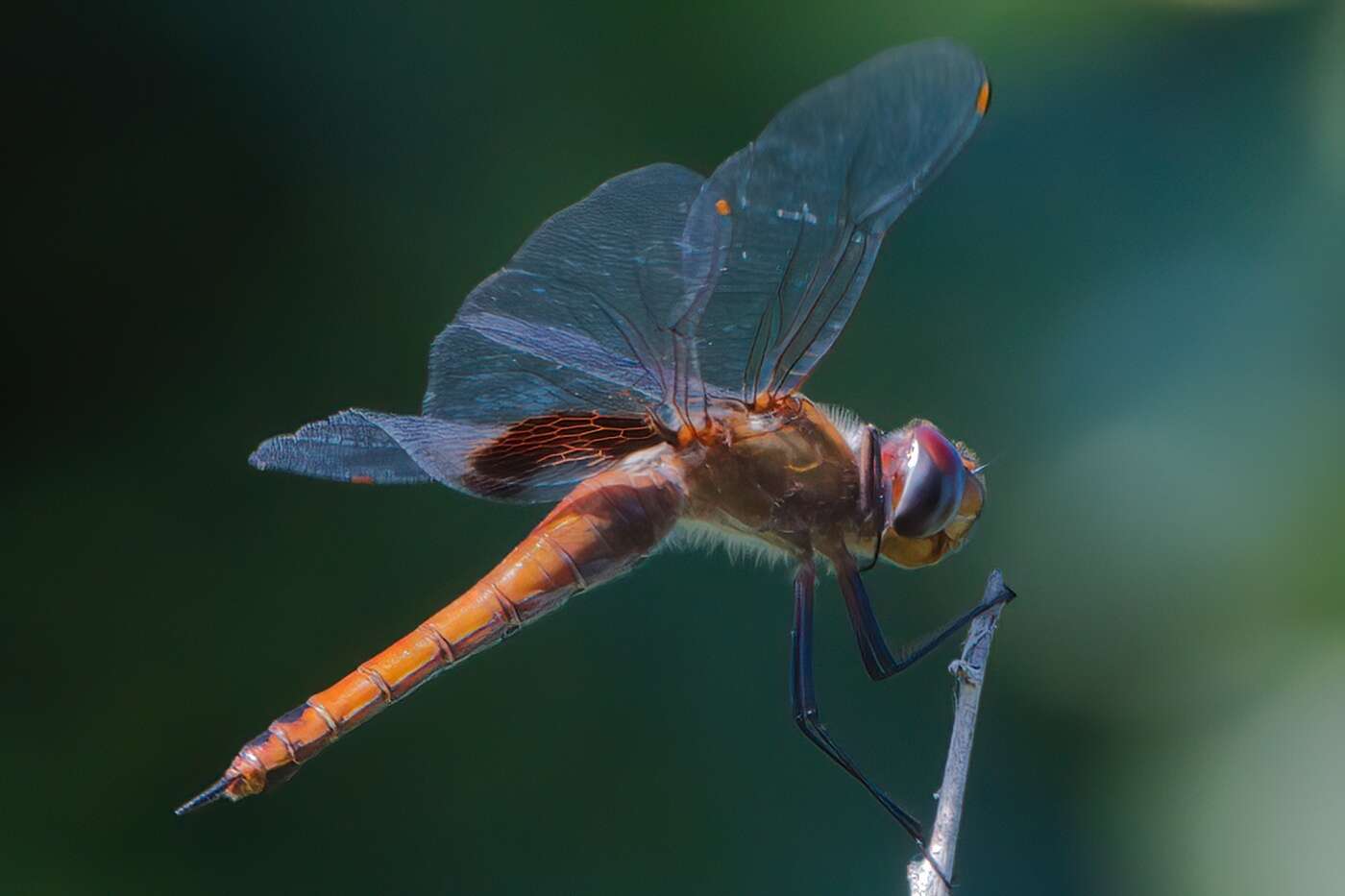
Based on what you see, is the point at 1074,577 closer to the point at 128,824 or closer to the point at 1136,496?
the point at 1136,496

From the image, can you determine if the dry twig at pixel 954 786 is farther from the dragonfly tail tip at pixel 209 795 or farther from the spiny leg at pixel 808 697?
the dragonfly tail tip at pixel 209 795

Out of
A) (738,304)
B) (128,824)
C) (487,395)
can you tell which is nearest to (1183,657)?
(738,304)

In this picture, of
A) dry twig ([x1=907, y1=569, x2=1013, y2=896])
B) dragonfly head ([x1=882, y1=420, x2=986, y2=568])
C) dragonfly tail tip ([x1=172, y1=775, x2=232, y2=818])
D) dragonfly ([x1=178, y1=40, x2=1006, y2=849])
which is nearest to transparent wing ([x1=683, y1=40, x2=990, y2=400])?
dragonfly ([x1=178, y1=40, x2=1006, y2=849])

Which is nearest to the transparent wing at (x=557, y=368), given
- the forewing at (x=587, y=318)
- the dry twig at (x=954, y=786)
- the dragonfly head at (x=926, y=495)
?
the forewing at (x=587, y=318)

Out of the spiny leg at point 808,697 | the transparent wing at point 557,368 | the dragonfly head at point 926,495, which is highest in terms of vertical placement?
the transparent wing at point 557,368

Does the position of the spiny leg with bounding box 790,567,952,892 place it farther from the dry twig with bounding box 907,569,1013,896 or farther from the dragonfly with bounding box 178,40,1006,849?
the dry twig with bounding box 907,569,1013,896

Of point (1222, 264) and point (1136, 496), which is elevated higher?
point (1222, 264)
